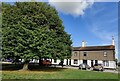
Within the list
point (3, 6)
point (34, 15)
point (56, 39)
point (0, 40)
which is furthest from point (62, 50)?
point (3, 6)

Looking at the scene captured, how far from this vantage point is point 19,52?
119ft

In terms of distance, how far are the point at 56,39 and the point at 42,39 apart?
335cm

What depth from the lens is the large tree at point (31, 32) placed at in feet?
118

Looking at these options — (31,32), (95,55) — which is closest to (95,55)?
(95,55)

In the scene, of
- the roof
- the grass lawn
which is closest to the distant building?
the roof

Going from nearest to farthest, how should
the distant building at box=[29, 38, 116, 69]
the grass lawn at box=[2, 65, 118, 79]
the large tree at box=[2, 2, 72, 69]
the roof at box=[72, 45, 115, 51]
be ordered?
the grass lawn at box=[2, 65, 118, 79] → the large tree at box=[2, 2, 72, 69] → the distant building at box=[29, 38, 116, 69] → the roof at box=[72, 45, 115, 51]

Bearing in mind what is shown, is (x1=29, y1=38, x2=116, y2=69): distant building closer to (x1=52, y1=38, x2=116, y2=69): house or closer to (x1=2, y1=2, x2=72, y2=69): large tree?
(x1=52, y1=38, x2=116, y2=69): house

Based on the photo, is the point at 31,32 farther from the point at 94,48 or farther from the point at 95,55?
the point at 94,48

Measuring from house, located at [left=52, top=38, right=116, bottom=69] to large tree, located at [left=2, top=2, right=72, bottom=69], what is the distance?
92.0ft

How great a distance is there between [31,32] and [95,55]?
124 feet

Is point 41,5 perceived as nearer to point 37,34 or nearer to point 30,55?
point 37,34

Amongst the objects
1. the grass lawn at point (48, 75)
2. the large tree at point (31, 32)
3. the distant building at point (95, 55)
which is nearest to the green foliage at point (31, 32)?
the large tree at point (31, 32)

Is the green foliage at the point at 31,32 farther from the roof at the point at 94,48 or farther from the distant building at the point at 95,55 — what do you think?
the roof at the point at 94,48

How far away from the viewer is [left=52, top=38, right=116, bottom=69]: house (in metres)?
66.2
